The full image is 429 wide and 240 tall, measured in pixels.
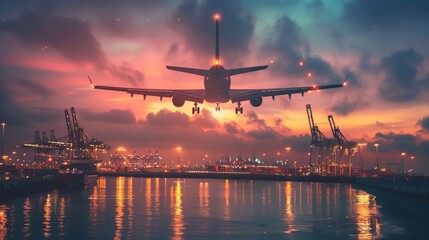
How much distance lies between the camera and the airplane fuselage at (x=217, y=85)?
8238 centimetres

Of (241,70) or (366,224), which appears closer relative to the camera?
(366,224)

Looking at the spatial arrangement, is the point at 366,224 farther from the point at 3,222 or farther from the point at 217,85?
the point at 3,222

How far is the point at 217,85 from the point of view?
82.8 m

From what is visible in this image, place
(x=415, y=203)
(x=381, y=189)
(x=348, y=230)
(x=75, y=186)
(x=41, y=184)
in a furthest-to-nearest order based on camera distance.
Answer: (x=75, y=186) < (x=41, y=184) < (x=381, y=189) < (x=415, y=203) < (x=348, y=230)

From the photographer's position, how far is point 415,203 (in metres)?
78.1

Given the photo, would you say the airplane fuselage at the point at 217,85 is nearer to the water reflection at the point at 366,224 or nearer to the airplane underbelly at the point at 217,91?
the airplane underbelly at the point at 217,91

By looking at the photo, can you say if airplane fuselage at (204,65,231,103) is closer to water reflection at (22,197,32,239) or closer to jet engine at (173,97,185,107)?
jet engine at (173,97,185,107)

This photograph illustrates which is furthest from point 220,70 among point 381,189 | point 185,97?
point 381,189

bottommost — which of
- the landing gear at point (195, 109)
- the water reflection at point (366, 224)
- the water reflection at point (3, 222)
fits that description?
the water reflection at point (366, 224)

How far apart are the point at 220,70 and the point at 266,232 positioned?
122ft

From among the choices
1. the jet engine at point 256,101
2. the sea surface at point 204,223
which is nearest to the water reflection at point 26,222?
the sea surface at point 204,223

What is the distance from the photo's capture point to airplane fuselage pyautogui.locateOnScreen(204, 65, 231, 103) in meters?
82.4

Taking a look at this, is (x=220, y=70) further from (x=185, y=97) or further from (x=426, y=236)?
(x=426, y=236)

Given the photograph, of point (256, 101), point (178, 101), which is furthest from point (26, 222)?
point (256, 101)
